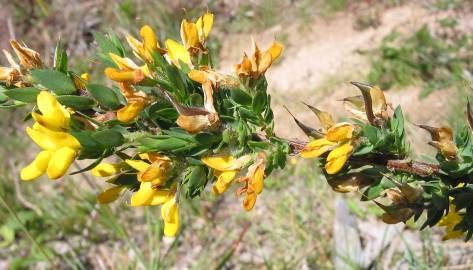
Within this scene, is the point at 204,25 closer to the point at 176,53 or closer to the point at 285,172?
the point at 176,53

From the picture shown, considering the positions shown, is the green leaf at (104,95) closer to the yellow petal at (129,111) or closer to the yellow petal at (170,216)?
the yellow petal at (129,111)

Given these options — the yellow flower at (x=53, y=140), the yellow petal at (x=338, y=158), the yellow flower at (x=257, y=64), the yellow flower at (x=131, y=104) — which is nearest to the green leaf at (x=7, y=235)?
the yellow flower at (x=53, y=140)

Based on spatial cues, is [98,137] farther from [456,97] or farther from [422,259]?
[456,97]

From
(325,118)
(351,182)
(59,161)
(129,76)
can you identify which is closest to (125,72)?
(129,76)

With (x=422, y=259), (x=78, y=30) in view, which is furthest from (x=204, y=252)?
(x=78, y=30)

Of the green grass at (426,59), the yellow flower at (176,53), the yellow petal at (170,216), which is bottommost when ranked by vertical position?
the green grass at (426,59)

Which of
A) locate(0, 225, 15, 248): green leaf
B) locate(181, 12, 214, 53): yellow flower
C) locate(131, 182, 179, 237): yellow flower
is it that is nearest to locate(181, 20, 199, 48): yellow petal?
locate(181, 12, 214, 53): yellow flower
